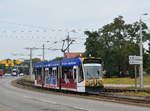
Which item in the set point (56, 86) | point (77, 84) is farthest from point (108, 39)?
point (77, 84)

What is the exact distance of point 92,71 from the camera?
25.9 meters

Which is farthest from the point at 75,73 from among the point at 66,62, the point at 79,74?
the point at 66,62

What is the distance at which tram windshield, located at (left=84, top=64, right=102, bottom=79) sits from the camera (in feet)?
83.7

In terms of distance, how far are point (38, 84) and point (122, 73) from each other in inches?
1705

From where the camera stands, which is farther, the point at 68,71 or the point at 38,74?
the point at 38,74

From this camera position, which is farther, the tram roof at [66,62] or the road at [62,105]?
the tram roof at [66,62]

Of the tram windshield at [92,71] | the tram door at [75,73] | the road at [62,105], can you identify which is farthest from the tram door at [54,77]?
the road at [62,105]

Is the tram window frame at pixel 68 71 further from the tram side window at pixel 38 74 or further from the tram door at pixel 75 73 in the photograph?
the tram side window at pixel 38 74

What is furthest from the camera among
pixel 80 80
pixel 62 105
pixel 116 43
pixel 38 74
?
pixel 116 43

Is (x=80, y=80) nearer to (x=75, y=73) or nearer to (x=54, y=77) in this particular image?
(x=75, y=73)

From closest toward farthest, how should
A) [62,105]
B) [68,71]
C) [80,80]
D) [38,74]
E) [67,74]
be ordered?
[62,105], [80,80], [68,71], [67,74], [38,74]

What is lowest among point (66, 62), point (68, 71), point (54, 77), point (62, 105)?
point (62, 105)

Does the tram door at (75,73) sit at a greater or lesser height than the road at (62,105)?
greater

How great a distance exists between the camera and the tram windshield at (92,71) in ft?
83.7
